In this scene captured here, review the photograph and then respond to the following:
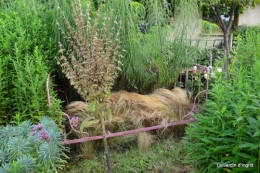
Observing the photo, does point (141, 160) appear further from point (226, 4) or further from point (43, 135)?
point (226, 4)

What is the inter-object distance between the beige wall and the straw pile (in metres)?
7.00

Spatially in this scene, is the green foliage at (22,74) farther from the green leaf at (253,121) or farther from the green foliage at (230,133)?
the green leaf at (253,121)

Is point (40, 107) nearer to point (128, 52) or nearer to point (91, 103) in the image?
point (91, 103)

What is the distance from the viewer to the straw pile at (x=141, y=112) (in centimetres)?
242

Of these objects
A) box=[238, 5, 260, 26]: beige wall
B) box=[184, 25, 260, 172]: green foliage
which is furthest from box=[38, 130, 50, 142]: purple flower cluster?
box=[238, 5, 260, 26]: beige wall

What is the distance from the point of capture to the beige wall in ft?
27.7

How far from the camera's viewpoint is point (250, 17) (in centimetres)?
859

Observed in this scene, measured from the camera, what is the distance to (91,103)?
1675 millimetres

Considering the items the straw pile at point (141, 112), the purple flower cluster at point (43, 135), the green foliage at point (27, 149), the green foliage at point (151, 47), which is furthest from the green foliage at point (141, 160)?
the green foliage at point (151, 47)

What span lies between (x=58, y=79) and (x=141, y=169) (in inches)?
56.6

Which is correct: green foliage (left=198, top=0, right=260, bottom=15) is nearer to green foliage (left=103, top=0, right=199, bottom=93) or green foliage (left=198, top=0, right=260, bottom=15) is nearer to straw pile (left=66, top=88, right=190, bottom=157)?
green foliage (left=103, top=0, right=199, bottom=93)

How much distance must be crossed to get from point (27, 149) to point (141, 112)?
1173 mm

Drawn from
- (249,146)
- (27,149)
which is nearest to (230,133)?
(249,146)

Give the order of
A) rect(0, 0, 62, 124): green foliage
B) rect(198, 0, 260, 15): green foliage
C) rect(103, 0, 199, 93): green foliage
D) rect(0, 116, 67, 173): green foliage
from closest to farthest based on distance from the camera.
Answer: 1. rect(0, 116, 67, 173): green foliage
2. rect(0, 0, 62, 124): green foliage
3. rect(103, 0, 199, 93): green foliage
4. rect(198, 0, 260, 15): green foliage
